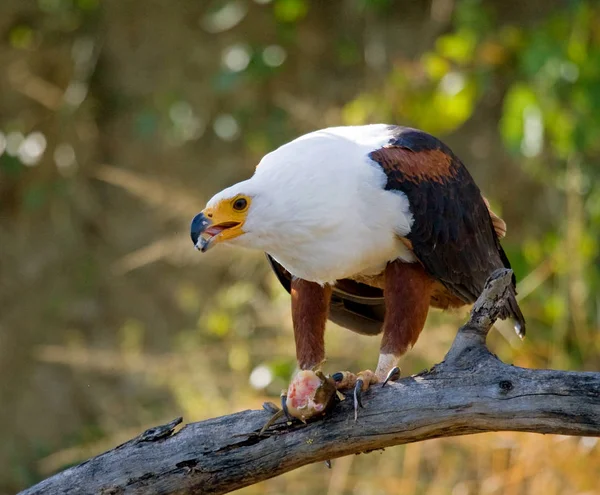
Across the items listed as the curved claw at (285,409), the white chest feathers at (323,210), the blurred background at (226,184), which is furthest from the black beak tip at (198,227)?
the blurred background at (226,184)

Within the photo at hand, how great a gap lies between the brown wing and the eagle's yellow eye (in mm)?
454

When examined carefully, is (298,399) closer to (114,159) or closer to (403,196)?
(403,196)

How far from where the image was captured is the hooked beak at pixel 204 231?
2760mm

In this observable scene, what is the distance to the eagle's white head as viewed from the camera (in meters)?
2.82

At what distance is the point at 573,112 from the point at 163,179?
284 cm

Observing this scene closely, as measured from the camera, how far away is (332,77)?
22.1 feet

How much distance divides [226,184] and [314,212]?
148 inches

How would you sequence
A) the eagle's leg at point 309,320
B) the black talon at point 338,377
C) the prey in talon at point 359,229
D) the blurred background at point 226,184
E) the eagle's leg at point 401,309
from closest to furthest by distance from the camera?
the black talon at point 338,377 < the prey in talon at point 359,229 < the eagle's leg at point 401,309 < the eagle's leg at point 309,320 < the blurred background at point 226,184

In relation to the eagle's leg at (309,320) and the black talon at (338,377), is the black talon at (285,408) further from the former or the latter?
the eagle's leg at (309,320)

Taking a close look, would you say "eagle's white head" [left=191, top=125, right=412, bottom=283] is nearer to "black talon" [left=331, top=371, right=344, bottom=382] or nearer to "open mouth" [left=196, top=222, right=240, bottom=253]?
"open mouth" [left=196, top=222, right=240, bottom=253]

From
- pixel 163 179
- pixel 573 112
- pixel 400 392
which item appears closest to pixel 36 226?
pixel 163 179

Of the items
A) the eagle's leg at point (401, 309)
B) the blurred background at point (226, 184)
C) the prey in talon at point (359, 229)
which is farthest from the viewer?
the blurred background at point (226, 184)

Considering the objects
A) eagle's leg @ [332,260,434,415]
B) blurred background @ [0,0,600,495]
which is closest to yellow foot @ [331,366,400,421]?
eagle's leg @ [332,260,434,415]

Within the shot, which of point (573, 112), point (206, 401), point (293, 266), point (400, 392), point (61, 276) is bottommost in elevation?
point (400, 392)
